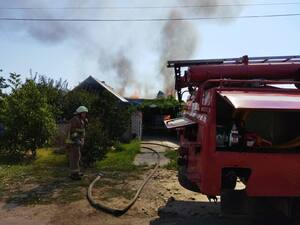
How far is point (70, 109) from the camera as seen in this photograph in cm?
2317

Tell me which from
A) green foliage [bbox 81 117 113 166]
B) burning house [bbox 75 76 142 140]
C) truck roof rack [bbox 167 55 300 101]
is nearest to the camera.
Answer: truck roof rack [bbox 167 55 300 101]

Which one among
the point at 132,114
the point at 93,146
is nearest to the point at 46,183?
the point at 93,146

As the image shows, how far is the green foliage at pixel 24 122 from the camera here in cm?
1712

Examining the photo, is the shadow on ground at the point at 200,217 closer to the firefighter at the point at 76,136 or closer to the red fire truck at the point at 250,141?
the red fire truck at the point at 250,141

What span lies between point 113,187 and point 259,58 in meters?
4.10

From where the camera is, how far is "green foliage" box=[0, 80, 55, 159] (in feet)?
56.2

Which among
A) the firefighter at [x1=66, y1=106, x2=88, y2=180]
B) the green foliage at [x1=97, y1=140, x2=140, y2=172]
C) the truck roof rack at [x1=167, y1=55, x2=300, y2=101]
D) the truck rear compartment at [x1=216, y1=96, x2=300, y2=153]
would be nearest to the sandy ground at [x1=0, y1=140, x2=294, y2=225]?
the truck rear compartment at [x1=216, y1=96, x2=300, y2=153]

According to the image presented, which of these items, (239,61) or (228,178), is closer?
(228,178)

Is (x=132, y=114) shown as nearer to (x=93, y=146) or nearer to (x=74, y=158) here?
(x=93, y=146)

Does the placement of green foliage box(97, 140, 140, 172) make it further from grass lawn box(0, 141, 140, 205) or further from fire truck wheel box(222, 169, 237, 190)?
fire truck wheel box(222, 169, 237, 190)

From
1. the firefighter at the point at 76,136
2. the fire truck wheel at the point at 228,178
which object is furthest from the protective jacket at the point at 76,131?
the fire truck wheel at the point at 228,178

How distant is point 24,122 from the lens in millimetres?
17188

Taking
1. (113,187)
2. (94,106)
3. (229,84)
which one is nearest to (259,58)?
(229,84)

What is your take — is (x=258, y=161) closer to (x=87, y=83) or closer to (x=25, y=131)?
(x=25, y=131)
